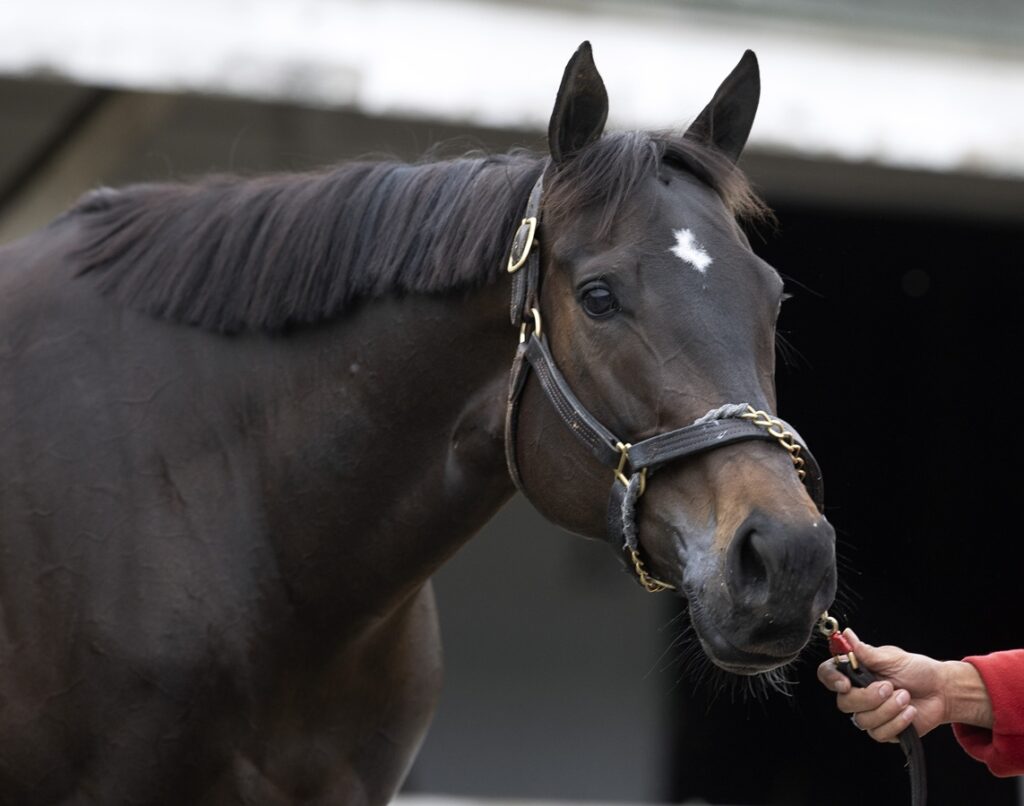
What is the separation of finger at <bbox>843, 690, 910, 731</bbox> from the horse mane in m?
0.85

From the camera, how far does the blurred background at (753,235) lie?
5320 mm

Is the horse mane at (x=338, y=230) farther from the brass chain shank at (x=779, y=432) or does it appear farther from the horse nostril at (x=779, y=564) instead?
the horse nostril at (x=779, y=564)

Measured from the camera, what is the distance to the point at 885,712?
218cm

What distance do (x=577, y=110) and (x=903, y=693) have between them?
1084 mm

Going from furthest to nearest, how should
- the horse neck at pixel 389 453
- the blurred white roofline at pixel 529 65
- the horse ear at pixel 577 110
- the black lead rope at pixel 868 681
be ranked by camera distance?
the blurred white roofline at pixel 529 65 → the horse neck at pixel 389 453 → the horse ear at pixel 577 110 → the black lead rope at pixel 868 681

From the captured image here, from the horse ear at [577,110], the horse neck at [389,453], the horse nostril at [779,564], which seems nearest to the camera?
the horse nostril at [779,564]

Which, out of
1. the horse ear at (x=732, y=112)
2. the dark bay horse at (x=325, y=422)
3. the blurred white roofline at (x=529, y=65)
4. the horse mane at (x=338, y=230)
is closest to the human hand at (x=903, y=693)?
→ the dark bay horse at (x=325, y=422)

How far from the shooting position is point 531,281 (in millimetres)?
2320

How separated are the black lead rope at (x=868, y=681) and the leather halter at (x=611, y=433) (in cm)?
26

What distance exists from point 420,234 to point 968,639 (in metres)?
6.92

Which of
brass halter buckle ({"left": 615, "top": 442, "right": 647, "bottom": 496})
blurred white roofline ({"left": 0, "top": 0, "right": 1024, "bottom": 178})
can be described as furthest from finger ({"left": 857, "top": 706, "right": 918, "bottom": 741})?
blurred white roofline ({"left": 0, "top": 0, "right": 1024, "bottom": 178})

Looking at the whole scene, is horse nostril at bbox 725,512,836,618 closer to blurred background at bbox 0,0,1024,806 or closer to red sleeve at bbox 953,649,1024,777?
red sleeve at bbox 953,649,1024,777

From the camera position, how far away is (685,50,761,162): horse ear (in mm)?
2500

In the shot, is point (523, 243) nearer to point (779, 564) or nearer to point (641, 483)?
point (641, 483)
